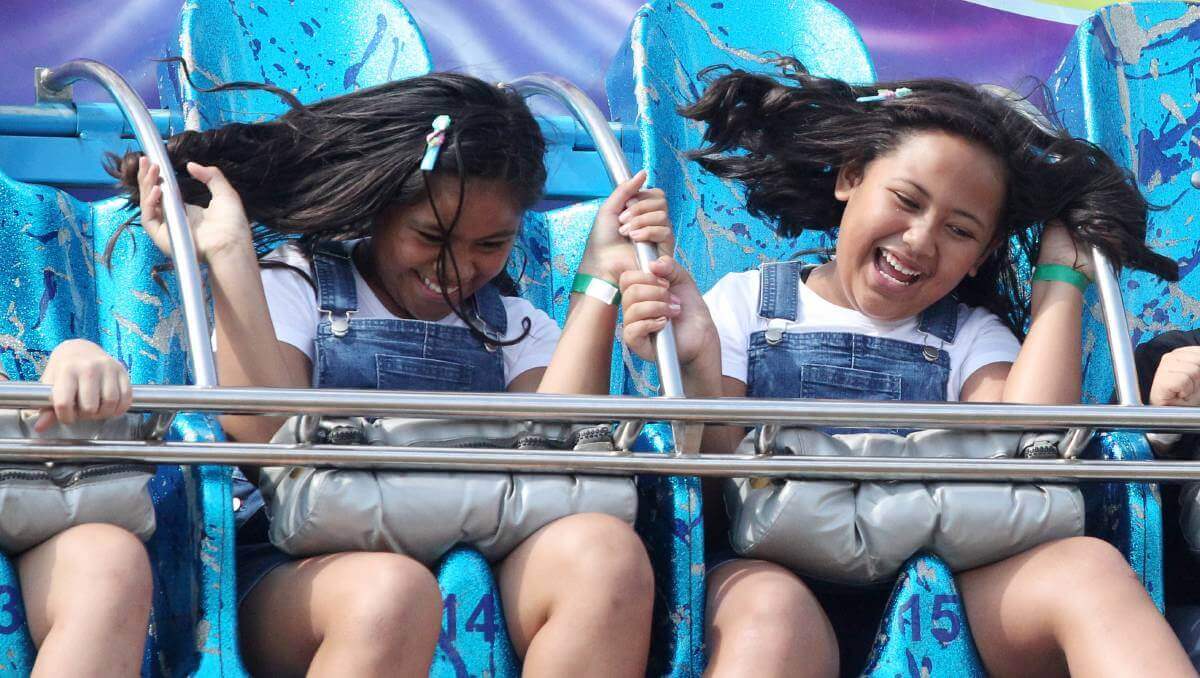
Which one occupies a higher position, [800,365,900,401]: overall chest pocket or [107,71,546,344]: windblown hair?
[107,71,546,344]: windblown hair

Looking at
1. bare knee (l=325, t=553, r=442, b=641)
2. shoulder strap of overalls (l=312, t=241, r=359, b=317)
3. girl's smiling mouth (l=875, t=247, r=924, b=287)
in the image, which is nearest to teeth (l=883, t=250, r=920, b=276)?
girl's smiling mouth (l=875, t=247, r=924, b=287)

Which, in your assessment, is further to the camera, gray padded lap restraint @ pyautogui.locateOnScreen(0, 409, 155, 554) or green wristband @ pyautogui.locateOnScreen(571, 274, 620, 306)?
green wristband @ pyautogui.locateOnScreen(571, 274, 620, 306)

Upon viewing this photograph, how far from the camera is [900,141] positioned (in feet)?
7.14

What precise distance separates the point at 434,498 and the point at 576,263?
2.56 ft

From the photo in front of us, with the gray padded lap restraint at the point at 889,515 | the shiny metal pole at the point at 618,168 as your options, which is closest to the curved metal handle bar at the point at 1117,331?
the gray padded lap restraint at the point at 889,515

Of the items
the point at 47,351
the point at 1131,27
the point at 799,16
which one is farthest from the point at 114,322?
the point at 1131,27

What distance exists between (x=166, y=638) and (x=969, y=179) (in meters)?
1.10

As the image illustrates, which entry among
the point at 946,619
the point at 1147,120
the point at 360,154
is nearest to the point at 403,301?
the point at 360,154

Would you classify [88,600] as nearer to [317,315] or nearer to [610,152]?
[317,315]

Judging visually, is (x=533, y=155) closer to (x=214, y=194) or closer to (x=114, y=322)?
(x=214, y=194)

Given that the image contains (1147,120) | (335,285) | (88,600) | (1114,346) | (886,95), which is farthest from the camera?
(1147,120)

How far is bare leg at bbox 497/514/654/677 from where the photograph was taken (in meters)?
1.63

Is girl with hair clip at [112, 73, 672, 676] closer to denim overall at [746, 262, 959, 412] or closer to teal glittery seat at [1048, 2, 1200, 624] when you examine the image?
denim overall at [746, 262, 959, 412]

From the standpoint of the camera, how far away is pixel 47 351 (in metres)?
2.03
